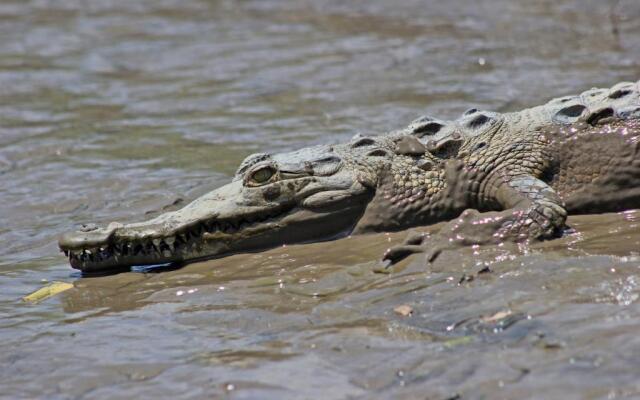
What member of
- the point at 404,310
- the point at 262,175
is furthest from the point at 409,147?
the point at 404,310

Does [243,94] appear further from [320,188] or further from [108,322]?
[108,322]

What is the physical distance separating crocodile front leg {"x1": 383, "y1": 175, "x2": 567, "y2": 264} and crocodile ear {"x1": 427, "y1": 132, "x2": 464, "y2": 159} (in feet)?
2.00

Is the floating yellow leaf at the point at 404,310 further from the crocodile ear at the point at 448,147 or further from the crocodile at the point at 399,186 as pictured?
the crocodile ear at the point at 448,147

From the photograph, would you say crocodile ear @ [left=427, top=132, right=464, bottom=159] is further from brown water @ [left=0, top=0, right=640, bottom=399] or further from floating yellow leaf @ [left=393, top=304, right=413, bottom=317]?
floating yellow leaf @ [left=393, top=304, right=413, bottom=317]

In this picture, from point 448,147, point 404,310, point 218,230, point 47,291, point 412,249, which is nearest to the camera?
point 404,310

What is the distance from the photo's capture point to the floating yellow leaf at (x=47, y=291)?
19.1 feet

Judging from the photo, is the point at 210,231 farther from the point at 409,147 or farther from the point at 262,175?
the point at 409,147

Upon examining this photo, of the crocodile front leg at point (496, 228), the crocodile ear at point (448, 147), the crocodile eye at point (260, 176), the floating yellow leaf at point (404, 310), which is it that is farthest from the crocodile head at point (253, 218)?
the floating yellow leaf at point (404, 310)

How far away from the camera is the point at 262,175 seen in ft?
20.3

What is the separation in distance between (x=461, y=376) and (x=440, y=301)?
0.80m

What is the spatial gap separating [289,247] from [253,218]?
0.26m

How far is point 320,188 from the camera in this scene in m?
6.20

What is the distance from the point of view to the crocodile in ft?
19.9

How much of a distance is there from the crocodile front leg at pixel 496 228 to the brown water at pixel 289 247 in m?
0.14
